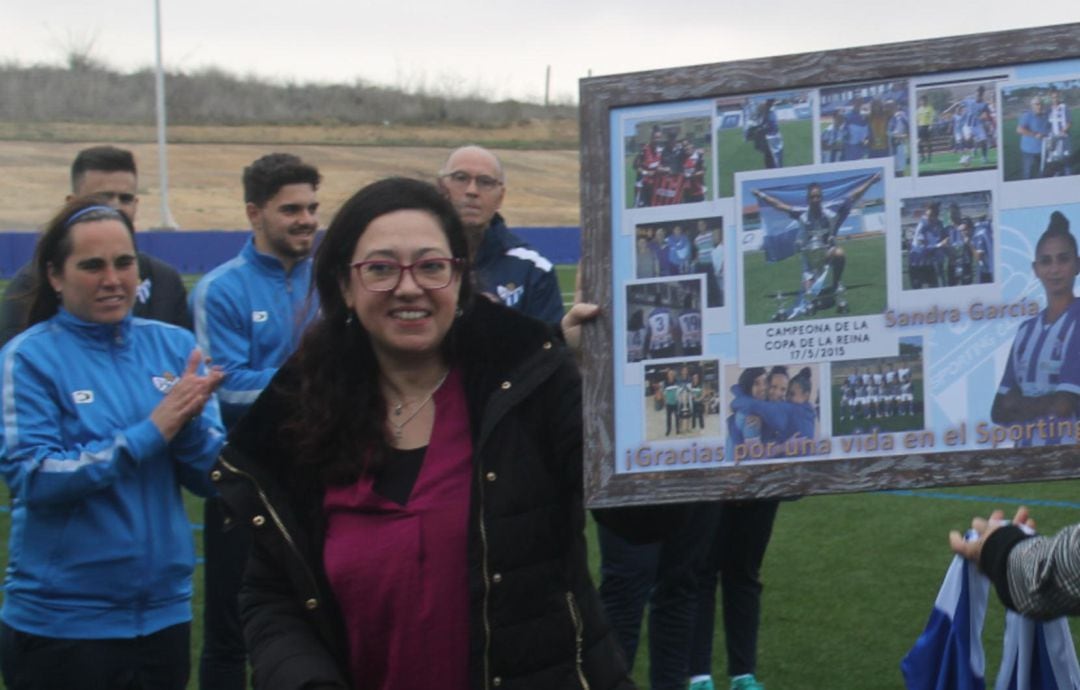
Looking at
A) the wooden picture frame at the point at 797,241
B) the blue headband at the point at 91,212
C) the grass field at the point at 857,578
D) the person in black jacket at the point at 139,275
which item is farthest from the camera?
the grass field at the point at 857,578

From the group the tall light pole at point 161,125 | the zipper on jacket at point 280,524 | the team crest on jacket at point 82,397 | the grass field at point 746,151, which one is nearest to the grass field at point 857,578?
the team crest on jacket at point 82,397

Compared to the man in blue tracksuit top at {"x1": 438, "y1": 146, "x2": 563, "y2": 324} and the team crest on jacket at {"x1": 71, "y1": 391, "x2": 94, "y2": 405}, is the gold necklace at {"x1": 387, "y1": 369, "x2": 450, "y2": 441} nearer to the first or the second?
the team crest on jacket at {"x1": 71, "y1": 391, "x2": 94, "y2": 405}

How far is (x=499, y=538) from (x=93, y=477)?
169cm

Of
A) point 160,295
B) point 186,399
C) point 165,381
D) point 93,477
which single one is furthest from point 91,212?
point 160,295

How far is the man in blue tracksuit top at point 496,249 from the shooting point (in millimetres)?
5992

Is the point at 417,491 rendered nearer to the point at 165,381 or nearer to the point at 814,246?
the point at 814,246

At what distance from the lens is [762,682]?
691cm

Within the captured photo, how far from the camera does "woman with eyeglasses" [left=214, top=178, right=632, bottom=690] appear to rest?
287 cm

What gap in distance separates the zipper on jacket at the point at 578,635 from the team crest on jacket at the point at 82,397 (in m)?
1.88

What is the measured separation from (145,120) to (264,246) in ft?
230

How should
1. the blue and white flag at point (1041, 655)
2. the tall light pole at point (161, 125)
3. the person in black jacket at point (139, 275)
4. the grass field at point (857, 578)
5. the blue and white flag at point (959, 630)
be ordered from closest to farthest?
the blue and white flag at point (1041, 655), the blue and white flag at point (959, 630), the person in black jacket at point (139, 275), the grass field at point (857, 578), the tall light pole at point (161, 125)

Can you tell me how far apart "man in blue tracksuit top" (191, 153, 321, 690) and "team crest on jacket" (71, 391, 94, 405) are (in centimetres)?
148

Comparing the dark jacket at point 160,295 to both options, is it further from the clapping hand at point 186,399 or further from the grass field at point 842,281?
the grass field at point 842,281

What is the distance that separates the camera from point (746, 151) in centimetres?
294
